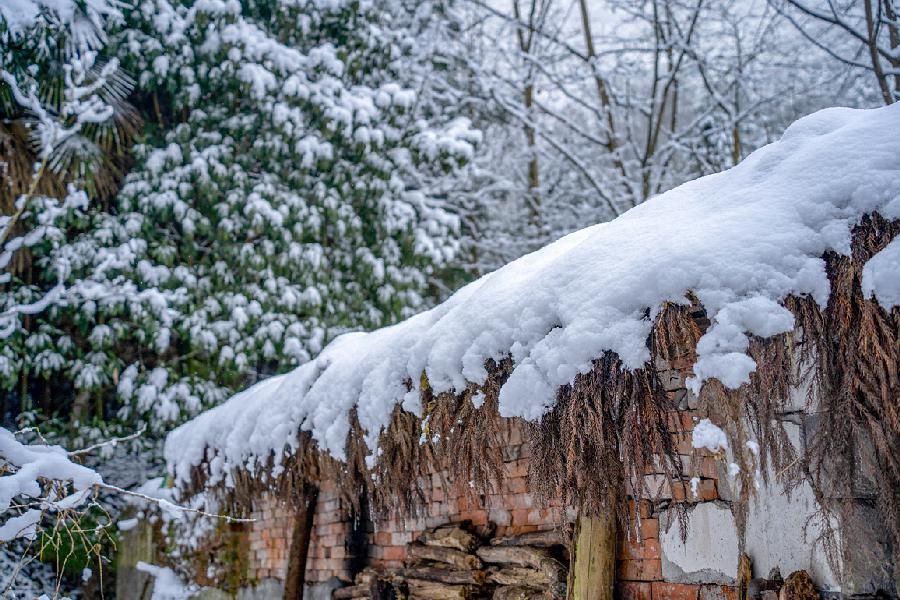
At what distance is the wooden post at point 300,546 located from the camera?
5137 mm

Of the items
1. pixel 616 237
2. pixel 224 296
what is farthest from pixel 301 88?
pixel 616 237

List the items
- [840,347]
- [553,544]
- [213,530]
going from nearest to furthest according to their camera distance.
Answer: [840,347]
[553,544]
[213,530]

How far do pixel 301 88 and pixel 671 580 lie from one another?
7028 millimetres

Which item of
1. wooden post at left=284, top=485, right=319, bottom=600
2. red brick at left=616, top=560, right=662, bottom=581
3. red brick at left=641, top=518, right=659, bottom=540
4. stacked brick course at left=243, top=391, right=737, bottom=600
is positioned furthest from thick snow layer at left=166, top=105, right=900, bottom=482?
wooden post at left=284, top=485, right=319, bottom=600

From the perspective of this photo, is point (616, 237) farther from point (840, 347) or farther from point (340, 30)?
point (340, 30)

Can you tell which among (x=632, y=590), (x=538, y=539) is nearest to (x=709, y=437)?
(x=632, y=590)

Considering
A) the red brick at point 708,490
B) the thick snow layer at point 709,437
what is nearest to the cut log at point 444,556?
the red brick at point 708,490

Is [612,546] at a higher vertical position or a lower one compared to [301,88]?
lower

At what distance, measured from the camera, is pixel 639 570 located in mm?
2959

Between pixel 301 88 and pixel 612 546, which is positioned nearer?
pixel 612 546

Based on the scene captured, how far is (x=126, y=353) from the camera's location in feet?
29.0

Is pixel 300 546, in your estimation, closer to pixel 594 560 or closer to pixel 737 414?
pixel 594 560

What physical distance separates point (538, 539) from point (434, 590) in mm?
881

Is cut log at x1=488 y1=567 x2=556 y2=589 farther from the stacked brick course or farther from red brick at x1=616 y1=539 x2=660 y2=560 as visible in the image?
red brick at x1=616 y1=539 x2=660 y2=560
